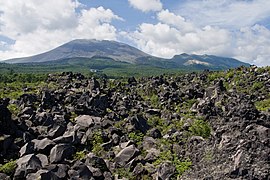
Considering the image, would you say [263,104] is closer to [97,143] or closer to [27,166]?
[97,143]

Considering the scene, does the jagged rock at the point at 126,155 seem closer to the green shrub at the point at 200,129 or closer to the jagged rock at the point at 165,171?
the jagged rock at the point at 165,171

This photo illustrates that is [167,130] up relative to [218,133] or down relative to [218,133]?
down

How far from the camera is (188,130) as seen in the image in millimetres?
43938

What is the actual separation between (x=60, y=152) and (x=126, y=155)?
6471mm

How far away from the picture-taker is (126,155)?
105ft

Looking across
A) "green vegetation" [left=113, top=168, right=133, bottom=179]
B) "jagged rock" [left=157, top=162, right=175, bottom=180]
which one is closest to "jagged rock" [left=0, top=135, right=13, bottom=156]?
"green vegetation" [left=113, top=168, right=133, bottom=179]

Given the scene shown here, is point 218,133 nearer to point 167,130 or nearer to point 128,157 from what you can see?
point 128,157

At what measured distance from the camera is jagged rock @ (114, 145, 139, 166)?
3130cm

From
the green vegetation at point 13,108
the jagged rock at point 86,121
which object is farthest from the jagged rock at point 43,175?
the green vegetation at point 13,108

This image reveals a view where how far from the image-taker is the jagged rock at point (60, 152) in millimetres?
29344

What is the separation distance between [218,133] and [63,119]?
20313mm

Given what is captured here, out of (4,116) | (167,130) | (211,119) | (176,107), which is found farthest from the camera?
(176,107)

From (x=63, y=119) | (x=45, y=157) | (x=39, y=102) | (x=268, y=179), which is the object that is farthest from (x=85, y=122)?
(x=268, y=179)

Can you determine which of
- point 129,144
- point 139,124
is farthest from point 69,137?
point 139,124
